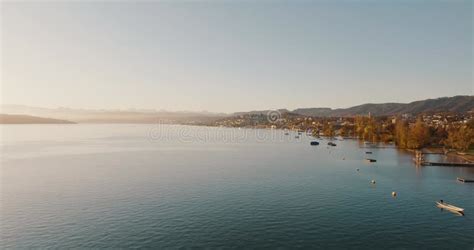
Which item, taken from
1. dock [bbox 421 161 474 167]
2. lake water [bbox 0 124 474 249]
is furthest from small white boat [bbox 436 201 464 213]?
dock [bbox 421 161 474 167]

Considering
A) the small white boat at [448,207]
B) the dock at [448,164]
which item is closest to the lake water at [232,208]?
the small white boat at [448,207]

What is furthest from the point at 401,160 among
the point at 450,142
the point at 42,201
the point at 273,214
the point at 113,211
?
the point at 42,201

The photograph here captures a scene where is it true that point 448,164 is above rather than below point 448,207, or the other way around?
above

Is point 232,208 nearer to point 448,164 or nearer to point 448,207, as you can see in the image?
point 448,207

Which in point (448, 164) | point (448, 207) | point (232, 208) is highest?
point (448, 164)

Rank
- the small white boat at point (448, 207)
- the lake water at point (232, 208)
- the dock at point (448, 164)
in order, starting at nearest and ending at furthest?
the lake water at point (232, 208), the small white boat at point (448, 207), the dock at point (448, 164)

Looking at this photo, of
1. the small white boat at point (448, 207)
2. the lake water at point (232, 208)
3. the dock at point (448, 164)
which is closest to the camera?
the lake water at point (232, 208)

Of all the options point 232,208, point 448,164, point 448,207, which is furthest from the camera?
point 448,164

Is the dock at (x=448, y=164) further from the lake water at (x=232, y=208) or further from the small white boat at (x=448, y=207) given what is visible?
the small white boat at (x=448, y=207)

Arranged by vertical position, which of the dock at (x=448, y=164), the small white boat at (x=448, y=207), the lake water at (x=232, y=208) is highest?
the dock at (x=448, y=164)

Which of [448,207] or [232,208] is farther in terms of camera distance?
[448,207]

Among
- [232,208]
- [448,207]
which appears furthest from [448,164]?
[232,208]

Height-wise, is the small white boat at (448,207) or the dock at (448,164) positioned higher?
the dock at (448,164)
